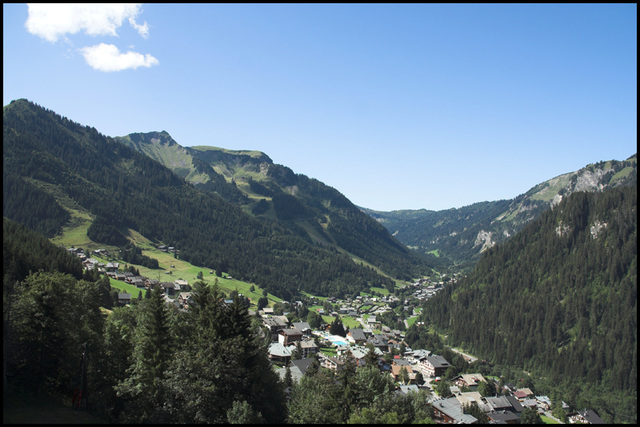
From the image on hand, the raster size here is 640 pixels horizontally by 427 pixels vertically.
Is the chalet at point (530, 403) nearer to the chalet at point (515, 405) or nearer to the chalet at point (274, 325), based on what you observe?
the chalet at point (515, 405)

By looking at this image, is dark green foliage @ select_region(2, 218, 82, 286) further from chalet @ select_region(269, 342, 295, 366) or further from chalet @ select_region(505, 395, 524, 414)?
chalet @ select_region(505, 395, 524, 414)

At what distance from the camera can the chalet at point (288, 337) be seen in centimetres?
9794

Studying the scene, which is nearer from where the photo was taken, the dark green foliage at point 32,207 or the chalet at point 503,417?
the chalet at point 503,417

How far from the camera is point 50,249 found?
86.6 meters

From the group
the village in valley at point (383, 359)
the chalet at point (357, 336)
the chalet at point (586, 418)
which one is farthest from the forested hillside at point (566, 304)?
the chalet at point (357, 336)

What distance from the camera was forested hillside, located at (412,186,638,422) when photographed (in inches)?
4171

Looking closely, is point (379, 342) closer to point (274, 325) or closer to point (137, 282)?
point (274, 325)

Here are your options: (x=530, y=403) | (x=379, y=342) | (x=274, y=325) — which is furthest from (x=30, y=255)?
(x=530, y=403)

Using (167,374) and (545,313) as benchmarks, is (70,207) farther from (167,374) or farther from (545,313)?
(545,313)

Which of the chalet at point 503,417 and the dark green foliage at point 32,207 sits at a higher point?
the dark green foliage at point 32,207

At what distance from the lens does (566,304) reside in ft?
432

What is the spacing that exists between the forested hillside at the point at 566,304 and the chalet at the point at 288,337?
66.3 meters

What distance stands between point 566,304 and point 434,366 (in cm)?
6778

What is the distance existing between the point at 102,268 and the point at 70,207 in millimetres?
83149
